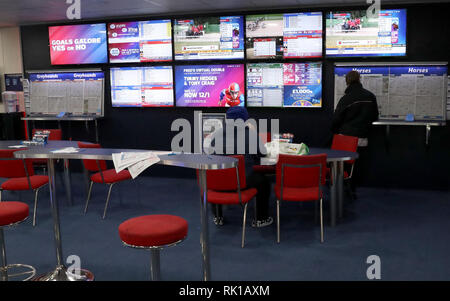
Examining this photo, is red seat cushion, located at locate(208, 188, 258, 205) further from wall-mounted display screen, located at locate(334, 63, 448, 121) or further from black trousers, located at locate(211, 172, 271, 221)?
wall-mounted display screen, located at locate(334, 63, 448, 121)

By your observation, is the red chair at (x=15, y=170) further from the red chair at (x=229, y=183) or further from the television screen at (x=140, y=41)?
the television screen at (x=140, y=41)

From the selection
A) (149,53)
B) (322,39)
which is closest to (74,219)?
(149,53)

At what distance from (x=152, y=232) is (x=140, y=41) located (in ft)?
16.6

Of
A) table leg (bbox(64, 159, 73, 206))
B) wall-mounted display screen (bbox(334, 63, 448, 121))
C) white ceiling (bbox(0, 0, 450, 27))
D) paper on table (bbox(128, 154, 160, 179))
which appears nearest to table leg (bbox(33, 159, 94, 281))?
paper on table (bbox(128, 154, 160, 179))

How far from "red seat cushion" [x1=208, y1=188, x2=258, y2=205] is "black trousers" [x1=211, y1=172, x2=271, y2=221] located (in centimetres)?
25

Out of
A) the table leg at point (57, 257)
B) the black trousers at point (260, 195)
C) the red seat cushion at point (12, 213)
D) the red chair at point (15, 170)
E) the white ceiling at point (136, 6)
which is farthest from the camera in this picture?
the white ceiling at point (136, 6)

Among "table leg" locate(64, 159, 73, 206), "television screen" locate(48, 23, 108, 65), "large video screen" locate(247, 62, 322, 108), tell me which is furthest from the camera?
"television screen" locate(48, 23, 108, 65)

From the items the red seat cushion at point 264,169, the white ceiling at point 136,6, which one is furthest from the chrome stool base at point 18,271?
the white ceiling at point 136,6

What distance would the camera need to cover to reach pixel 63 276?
326cm

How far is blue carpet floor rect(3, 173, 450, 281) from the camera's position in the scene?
3523 mm

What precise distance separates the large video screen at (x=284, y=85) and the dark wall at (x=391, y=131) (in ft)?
0.42

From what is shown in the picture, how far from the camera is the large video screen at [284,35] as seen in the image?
6266 millimetres

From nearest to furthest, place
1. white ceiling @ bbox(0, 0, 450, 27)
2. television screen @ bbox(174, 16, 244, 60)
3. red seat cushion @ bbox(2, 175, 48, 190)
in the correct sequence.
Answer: red seat cushion @ bbox(2, 175, 48, 190) → white ceiling @ bbox(0, 0, 450, 27) → television screen @ bbox(174, 16, 244, 60)

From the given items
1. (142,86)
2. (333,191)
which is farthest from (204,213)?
(142,86)
